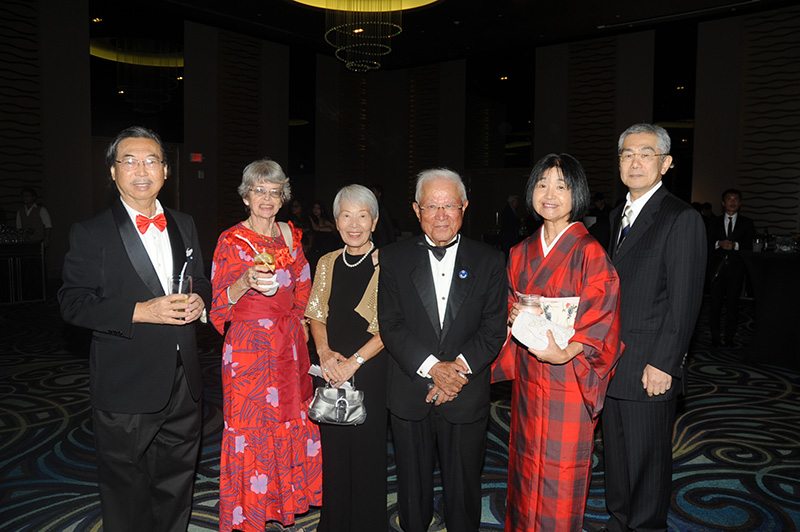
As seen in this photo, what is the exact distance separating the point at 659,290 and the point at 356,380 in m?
1.37

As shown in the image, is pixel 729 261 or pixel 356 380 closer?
pixel 356 380

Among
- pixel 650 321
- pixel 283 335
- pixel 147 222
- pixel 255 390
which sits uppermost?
pixel 147 222

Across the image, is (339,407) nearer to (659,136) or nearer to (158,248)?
(158,248)

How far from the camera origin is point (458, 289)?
2.20 meters

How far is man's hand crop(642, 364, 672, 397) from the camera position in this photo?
2.32m

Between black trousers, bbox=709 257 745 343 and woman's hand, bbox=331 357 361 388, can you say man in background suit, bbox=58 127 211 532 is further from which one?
black trousers, bbox=709 257 745 343

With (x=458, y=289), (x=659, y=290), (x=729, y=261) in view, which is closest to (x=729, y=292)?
(x=729, y=261)

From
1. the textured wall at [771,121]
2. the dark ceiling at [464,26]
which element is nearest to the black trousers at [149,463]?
the dark ceiling at [464,26]

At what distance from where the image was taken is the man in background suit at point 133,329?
6.59 feet

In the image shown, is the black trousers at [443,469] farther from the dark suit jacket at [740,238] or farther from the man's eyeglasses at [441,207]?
the dark suit jacket at [740,238]

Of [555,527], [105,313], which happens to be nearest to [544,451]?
[555,527]

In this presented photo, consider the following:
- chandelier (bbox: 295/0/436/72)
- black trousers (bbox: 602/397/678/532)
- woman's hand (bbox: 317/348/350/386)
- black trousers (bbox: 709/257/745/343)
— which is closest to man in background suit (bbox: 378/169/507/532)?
woman's hand (bbox: 317/348/350/386)

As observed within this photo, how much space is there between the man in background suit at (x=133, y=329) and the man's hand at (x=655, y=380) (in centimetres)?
185

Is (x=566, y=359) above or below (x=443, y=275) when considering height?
below
